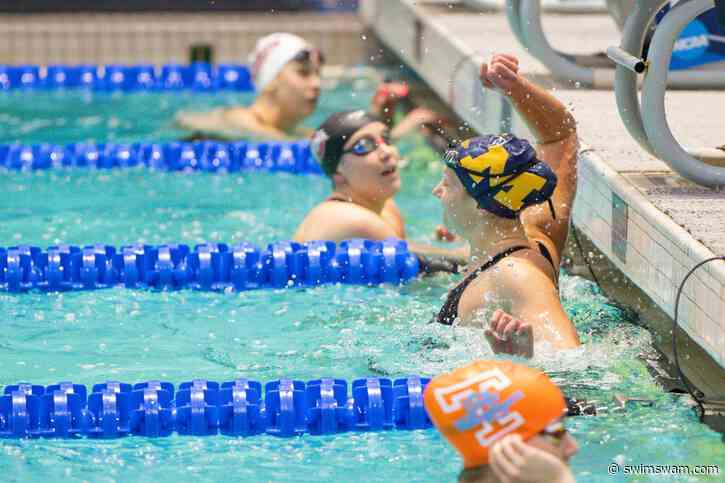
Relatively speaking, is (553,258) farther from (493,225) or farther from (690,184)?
(690,184)

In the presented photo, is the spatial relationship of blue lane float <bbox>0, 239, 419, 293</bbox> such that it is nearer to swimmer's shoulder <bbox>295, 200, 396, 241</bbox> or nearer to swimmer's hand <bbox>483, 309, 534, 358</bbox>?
swimmer's shoulder <bbox>295, 200, 396, 241</bbox>

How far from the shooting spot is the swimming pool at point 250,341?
359 centimetres

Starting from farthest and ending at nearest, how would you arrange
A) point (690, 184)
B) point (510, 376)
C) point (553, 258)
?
point (690, 184), point (553, 258), point (510, 376)

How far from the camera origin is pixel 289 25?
406 inches

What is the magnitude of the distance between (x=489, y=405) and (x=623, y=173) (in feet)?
8.20

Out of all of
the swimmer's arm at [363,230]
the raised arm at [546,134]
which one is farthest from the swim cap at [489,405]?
the swimmer's arm at [363,230]

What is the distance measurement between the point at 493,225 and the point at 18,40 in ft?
23.1

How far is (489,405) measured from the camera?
238cm

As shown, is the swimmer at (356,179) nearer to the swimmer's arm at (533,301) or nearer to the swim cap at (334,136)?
the swim cap at (334,136)

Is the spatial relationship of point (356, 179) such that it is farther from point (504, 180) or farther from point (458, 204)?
point (504, 180)

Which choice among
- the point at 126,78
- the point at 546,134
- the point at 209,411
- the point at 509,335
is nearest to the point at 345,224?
the point at 546,134

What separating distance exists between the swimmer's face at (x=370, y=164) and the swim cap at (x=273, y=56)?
2279 millimetres

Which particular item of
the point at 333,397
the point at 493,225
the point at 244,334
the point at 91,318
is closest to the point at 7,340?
the point at 91,318

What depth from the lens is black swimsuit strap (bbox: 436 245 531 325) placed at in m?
3.76
